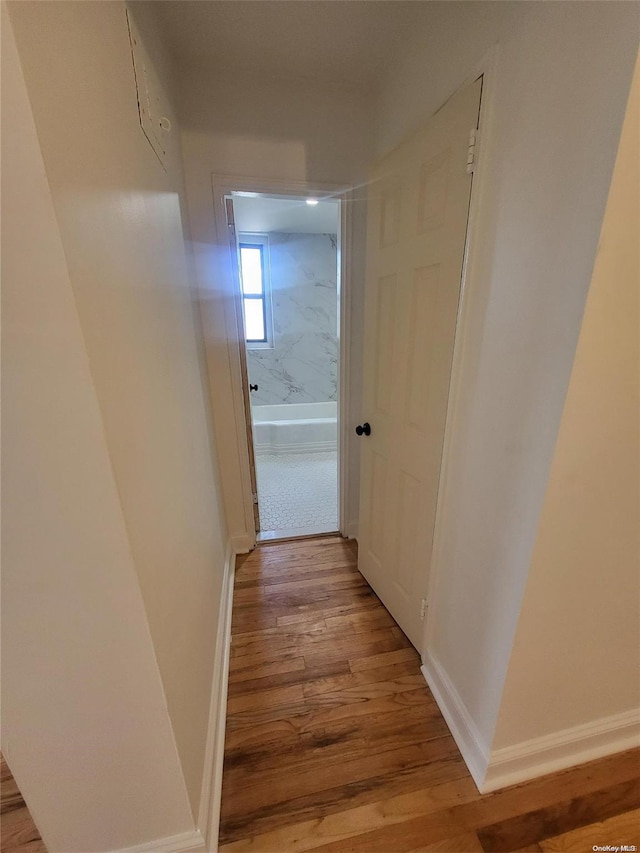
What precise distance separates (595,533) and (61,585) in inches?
46.8

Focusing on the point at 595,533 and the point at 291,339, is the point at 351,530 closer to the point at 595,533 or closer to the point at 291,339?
→ the point at 595,533

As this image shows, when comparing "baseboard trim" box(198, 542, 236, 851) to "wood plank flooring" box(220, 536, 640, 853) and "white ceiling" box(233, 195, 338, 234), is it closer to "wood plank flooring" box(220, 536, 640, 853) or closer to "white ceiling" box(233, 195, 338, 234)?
"wood plank flooring" box(220, 536, 640, 853)

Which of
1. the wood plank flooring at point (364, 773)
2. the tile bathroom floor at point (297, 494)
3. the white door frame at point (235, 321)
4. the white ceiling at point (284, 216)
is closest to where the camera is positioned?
the wood plank flooring at point (364, 773)

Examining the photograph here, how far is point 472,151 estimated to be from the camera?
3.24 feet

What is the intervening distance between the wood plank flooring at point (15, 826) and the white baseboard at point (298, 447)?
9.37ft

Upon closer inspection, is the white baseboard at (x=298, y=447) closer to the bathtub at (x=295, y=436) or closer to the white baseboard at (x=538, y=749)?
the bathtub at (x=295, y=436)

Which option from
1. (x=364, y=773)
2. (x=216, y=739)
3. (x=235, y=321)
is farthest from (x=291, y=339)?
(x=364, y=773)

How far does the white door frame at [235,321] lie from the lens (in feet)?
5.46

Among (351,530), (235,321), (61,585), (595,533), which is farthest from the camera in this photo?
(351,530)

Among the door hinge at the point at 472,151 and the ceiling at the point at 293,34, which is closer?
the door hinge at the point at 472,151

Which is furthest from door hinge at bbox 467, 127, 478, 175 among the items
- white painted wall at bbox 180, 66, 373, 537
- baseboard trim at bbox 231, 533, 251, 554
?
baseboard trim at bbox 231, 533, 251, 554

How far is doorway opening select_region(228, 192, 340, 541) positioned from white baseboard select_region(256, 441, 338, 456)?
0.04ft

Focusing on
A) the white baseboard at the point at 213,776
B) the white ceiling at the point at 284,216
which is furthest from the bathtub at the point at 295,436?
the white baseboard at the point at 213,776

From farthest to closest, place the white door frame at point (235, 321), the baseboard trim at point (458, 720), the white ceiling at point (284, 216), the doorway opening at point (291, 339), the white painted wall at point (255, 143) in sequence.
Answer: the doorway opening at point (291, 339) < the white ceiling at point (284, 216) < the white door frame at point (235, 321) < the white painted wall at point (255, 143) < the baseboard trim at point (458, 720)
